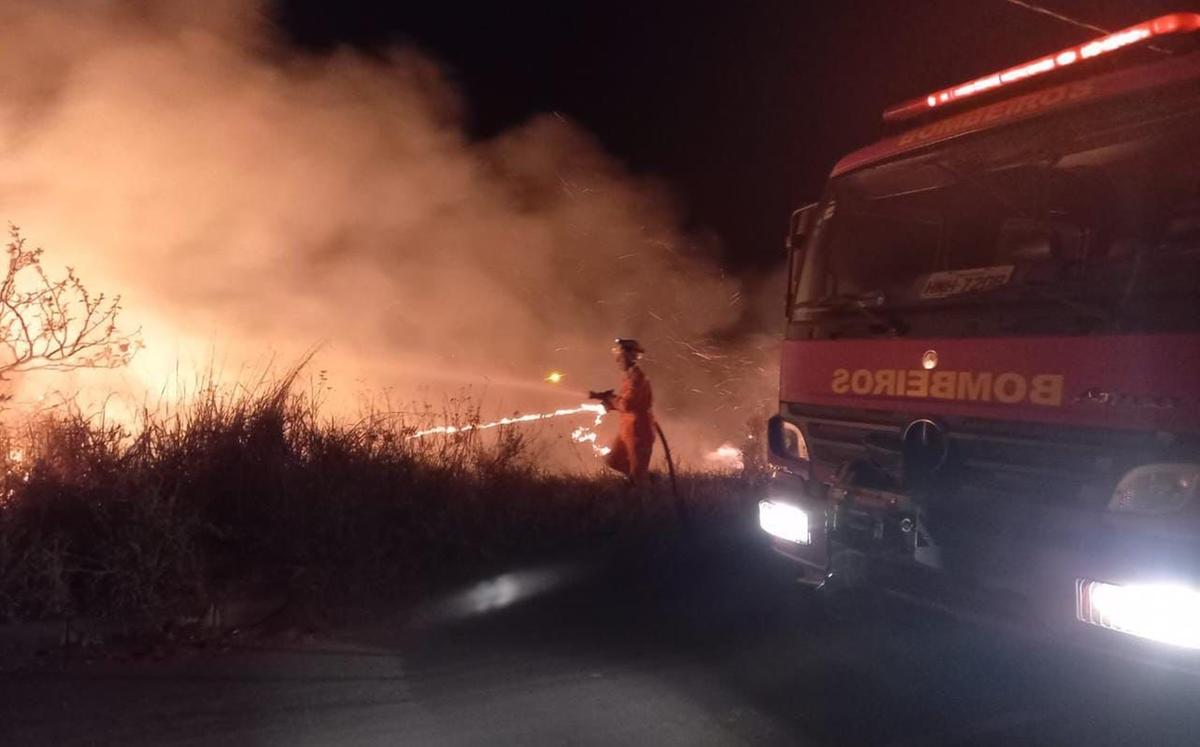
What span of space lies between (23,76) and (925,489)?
833cm

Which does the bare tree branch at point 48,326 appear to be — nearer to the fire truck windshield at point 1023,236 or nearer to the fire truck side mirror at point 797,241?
the fire truck side mirror at point 797,241

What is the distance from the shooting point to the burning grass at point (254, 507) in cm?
449

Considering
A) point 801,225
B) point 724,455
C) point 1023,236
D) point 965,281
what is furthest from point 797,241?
point 724,455

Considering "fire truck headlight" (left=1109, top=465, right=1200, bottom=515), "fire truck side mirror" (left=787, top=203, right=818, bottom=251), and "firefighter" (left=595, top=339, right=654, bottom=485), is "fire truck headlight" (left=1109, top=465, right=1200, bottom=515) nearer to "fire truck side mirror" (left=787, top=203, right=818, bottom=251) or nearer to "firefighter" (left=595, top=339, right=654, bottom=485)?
"fire truck side mirror" (left=787, top=203, right=818, bottom=251)

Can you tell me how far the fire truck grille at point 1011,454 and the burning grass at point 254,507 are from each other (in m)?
2.26

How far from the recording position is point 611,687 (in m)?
4.36

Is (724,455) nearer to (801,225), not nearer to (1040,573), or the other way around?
(801,225)

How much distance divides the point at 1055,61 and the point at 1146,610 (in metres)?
2.27

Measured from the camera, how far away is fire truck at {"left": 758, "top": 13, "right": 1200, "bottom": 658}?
340 centimetres

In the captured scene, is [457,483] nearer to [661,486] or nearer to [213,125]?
[661,486]

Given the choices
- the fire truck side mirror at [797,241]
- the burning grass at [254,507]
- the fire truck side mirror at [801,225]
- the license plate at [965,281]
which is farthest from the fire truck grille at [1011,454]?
the burning grass at [254,507]

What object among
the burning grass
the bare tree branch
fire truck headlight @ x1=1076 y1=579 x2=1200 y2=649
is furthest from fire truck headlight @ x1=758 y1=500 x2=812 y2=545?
the bare tree branch

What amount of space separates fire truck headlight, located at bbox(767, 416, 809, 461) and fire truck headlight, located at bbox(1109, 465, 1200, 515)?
1.73m

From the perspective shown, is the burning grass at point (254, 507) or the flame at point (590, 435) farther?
the flame at point (590, 435)
